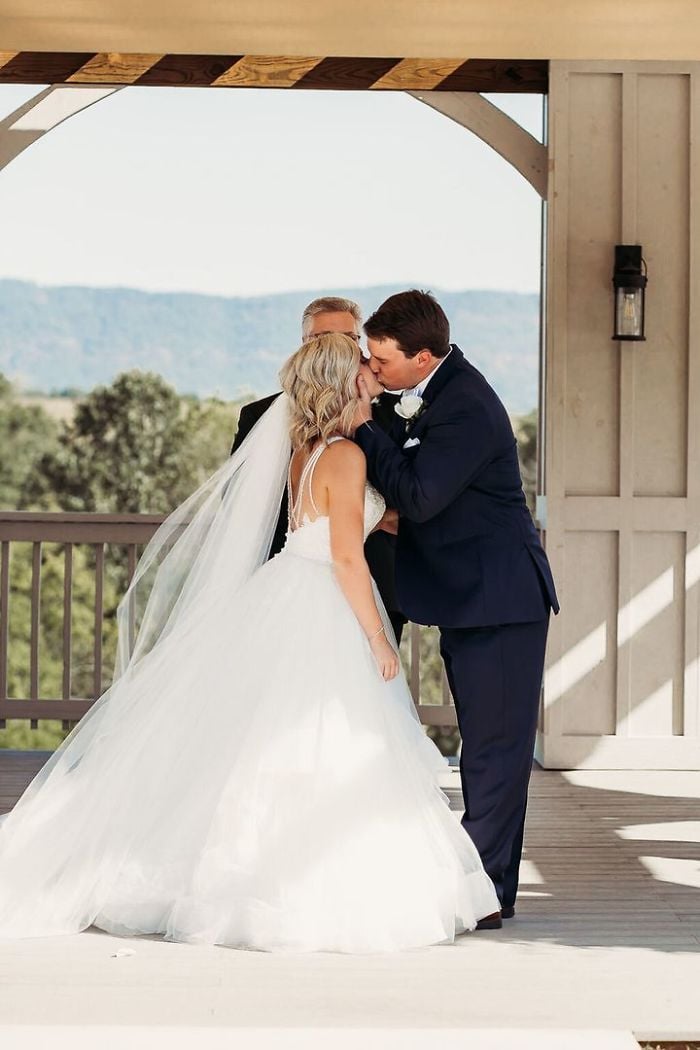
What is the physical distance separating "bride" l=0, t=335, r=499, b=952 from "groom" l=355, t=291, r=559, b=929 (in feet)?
0.34

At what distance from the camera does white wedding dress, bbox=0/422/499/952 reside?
329cm

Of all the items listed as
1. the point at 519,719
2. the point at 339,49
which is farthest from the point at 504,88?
the point at 519,719

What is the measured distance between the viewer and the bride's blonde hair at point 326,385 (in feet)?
11.3

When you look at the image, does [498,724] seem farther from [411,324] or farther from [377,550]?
[411,324]

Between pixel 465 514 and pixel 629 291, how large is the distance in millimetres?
2345

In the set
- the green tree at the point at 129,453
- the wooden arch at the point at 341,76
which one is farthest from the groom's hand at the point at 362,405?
the green tree at the point at 129,453

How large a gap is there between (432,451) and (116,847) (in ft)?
4.10

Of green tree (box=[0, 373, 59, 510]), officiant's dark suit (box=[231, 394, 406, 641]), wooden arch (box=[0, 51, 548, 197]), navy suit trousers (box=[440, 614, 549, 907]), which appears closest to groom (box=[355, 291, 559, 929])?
navy suit trousers (box=[440, 614, 549, 907])

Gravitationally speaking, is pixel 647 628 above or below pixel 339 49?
below

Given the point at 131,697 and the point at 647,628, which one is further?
the point at 647,628

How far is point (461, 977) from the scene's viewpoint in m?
3.07

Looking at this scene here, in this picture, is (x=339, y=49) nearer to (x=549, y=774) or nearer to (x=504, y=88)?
(x=504, y=88)

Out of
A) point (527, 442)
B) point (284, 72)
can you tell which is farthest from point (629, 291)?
point (527, 442)

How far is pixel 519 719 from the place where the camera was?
353cm
